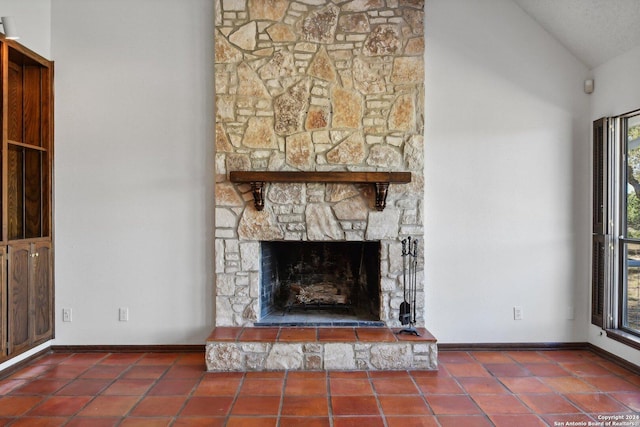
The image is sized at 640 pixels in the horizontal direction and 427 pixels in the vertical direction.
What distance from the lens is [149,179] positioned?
3.67 metres

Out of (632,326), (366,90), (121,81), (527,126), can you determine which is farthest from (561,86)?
(121,81)

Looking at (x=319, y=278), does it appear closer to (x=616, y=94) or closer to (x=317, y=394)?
(x=317, y=394)

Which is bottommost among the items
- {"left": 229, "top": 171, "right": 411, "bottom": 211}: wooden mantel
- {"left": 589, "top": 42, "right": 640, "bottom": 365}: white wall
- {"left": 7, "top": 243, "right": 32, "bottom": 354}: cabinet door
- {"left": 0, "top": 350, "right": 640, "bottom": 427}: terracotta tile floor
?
{"left": 0, "top": 350, "right": 640, "bottom": 427}: terracotta tile floor

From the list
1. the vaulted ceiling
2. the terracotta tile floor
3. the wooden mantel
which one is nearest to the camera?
the terracotta tile floor

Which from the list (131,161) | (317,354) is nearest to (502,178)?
(317,354)

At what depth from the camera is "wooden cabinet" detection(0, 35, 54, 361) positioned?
10.4ft

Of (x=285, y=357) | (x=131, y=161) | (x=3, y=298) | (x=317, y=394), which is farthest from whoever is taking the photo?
(x=131, y=161)

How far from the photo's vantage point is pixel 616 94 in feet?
11.2

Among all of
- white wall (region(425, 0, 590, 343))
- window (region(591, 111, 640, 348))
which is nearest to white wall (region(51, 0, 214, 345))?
white wall (region(425, 0, 590, 343))

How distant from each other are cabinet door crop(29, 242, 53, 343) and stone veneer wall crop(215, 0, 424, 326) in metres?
1.49

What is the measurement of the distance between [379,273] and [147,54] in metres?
2.88

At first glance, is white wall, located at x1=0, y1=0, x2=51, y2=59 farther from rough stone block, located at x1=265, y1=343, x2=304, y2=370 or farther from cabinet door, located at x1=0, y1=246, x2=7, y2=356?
rough stone block, located at x1=265, y1=343, x2=304, y2=370

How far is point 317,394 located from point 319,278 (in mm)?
1334

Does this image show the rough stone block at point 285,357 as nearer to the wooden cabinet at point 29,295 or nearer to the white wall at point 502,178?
the white wall at point 502,178
